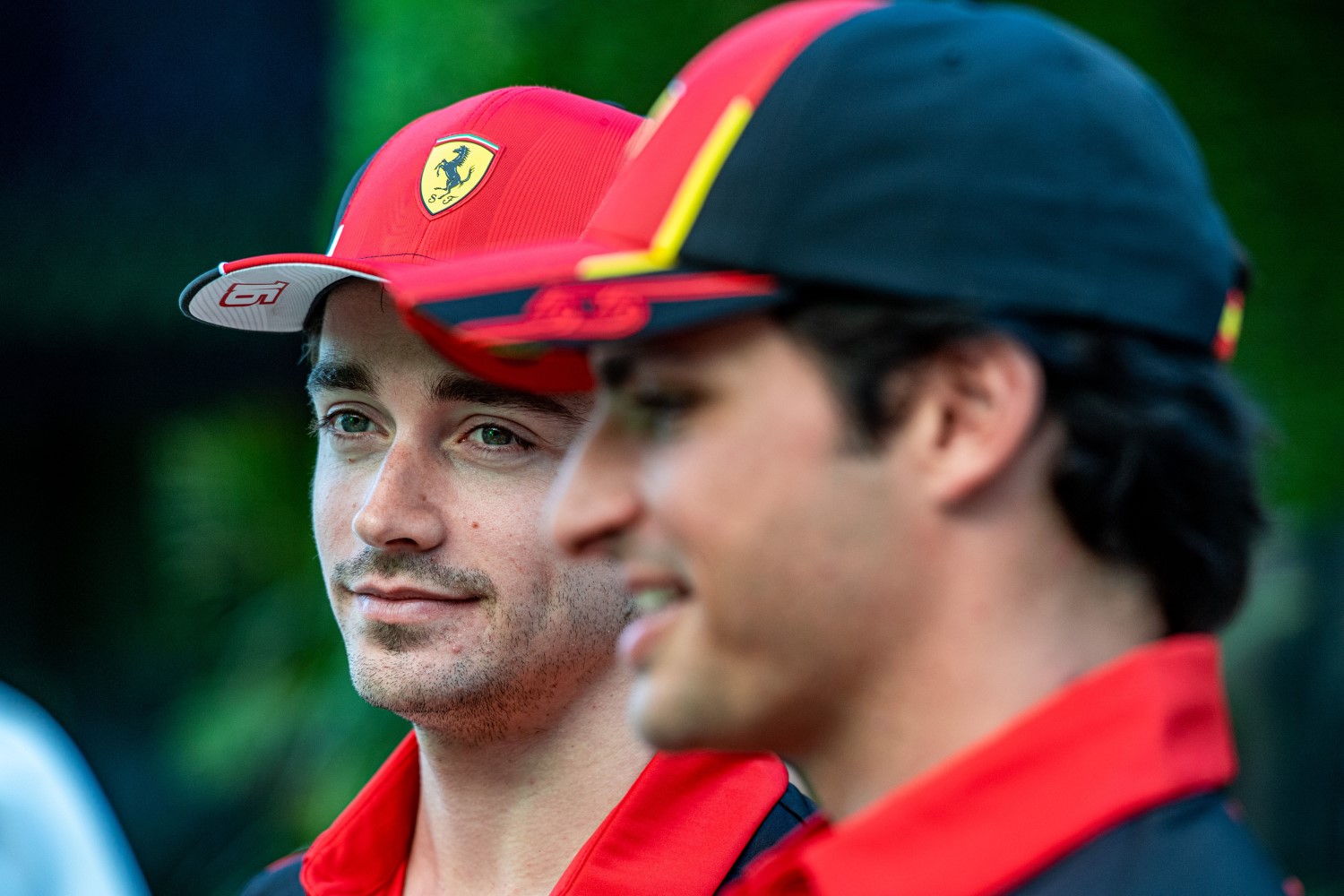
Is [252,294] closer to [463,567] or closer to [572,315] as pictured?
[463,567]

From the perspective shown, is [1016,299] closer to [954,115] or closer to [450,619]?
[954,115]

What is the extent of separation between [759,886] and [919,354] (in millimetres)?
490

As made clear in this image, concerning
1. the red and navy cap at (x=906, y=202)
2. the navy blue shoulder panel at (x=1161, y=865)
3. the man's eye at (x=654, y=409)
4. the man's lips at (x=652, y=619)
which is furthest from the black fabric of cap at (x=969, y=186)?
the navy blue shoulder panel at (x=1161, y=865)

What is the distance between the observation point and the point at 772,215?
116cm

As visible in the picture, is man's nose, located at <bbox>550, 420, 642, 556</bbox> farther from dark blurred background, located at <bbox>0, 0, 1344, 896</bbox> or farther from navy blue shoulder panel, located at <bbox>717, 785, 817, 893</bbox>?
dark blurred background, located at <bbox>0, 0, 1344, 896</bbox>

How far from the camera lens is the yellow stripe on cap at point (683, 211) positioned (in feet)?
3.94

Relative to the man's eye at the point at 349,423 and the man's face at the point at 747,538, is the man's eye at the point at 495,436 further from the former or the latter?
the man's face at the point at 747,538

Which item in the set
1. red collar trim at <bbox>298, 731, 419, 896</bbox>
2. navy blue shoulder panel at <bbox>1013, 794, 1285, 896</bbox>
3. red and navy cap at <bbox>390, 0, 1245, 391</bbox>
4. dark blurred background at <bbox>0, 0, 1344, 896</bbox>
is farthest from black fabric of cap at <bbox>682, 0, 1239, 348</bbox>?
A: dark blurred background at <bbox>0, 0, 1344, 896</bbox>

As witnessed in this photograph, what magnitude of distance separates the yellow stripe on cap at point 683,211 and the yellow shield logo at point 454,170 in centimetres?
82

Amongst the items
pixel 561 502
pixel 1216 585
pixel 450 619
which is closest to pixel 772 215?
pixel 561 502

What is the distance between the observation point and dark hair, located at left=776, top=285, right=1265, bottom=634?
113 cm

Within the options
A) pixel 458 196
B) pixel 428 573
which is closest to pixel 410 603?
pixel 428 573

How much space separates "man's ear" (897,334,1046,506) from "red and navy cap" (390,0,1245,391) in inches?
1.6

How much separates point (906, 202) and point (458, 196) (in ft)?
3.25
